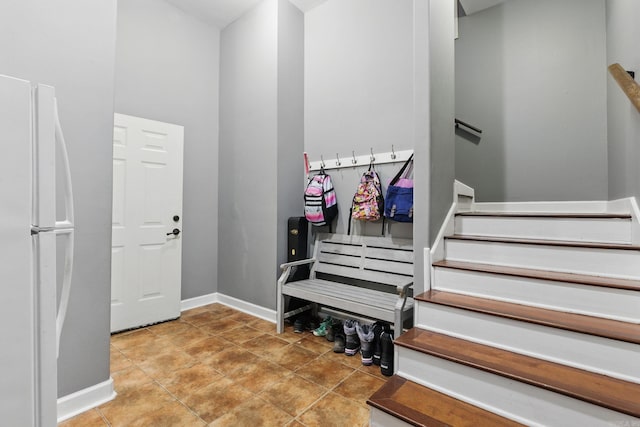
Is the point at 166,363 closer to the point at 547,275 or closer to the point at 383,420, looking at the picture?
the point at 383,420

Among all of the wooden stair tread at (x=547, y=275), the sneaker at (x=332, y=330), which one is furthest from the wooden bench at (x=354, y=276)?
the wooden stair tread at (x=547, y=275)

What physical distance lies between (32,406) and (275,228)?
241 cm

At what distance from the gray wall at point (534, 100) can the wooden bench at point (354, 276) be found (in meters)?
1.42

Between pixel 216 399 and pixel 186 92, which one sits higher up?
pixel 186 92

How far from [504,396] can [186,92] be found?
12.7ft

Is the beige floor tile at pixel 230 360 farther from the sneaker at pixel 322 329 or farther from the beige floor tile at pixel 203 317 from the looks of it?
the beige floor tile at pixel 203 317

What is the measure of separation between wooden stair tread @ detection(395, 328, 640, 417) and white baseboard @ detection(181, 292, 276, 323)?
5.97 feet

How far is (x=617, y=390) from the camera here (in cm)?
120

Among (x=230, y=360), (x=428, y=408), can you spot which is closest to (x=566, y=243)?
(x=428, y=408)

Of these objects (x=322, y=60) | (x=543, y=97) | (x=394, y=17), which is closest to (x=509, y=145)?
(x=543, y=97)

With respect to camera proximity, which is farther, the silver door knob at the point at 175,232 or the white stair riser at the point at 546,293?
the silver door knob at the point at 175,232

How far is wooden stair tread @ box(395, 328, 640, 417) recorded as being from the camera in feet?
3.77

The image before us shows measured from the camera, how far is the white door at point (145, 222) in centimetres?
283

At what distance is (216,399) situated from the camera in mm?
1822
